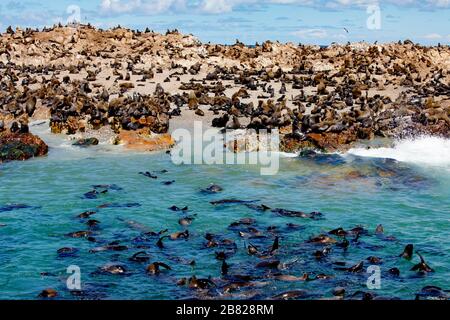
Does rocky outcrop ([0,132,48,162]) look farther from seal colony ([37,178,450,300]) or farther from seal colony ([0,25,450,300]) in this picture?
seal colony ([37,178,450,300])

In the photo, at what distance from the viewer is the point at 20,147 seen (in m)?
32.8

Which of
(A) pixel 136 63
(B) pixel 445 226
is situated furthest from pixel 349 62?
(B) pixel 445 226

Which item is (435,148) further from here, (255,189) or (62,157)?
(62,157)

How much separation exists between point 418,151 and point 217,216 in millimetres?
16263

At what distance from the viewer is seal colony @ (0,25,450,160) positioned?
3722 cm

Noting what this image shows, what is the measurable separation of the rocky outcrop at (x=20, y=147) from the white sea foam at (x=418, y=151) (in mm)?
18078

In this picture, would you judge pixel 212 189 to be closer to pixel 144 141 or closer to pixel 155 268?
pixel 155 268

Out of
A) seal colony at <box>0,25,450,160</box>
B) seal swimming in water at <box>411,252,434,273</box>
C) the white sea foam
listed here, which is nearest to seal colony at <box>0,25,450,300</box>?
seal swimming in water at <box>411,252,434,273</box>

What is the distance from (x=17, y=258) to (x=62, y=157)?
49.0 ft

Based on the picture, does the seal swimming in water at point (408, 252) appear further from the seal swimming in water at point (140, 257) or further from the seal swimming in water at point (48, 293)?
the seal swimming in water at point (48, 293)

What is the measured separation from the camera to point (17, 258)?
18625 mm

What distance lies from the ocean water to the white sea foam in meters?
0.06

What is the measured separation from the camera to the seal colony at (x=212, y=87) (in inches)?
1465

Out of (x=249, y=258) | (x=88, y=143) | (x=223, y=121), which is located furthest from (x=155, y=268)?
(x=223, y=121)
